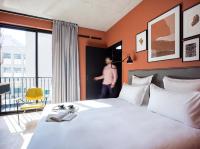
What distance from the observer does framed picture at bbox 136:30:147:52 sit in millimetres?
2738

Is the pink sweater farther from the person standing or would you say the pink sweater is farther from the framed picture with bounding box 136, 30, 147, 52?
the framed picture with bounding box 136, 30, 147, 52

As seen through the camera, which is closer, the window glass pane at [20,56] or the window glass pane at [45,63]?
the window glass pane at [20,56]

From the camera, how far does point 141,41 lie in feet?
9.29

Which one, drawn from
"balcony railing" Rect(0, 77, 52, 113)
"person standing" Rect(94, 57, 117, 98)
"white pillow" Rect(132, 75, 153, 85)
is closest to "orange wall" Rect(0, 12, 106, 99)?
"person standing" Rect(94, 57, 117, 98)

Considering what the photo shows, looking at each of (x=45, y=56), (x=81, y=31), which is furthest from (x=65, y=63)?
(x=45, y=56)

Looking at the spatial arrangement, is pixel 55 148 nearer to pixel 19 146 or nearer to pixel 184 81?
pixel 19 146

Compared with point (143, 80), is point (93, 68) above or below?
above

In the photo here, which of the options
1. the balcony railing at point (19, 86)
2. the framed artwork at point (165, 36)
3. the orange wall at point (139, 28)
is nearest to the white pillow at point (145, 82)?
the orange wall at point (139, 28)

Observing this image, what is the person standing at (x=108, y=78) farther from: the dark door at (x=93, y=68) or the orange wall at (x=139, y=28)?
the orange wall at (x=139, y=28)

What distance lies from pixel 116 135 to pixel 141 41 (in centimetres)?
222

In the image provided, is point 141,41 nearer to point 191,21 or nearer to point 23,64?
point 191,21

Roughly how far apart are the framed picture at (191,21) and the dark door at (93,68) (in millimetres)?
2575

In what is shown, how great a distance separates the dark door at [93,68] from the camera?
414cm

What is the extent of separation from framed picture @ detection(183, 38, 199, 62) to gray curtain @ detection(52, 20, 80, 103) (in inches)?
109
